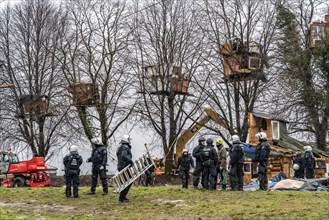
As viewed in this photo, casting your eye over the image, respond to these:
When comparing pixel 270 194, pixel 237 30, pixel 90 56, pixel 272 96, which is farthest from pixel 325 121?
pixel 270 194

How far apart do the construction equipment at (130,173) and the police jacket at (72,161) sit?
2.02m

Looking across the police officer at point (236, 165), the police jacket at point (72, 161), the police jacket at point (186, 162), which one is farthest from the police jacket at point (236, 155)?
the police jacket at point (72, 161)

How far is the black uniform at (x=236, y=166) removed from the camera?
67.3ft

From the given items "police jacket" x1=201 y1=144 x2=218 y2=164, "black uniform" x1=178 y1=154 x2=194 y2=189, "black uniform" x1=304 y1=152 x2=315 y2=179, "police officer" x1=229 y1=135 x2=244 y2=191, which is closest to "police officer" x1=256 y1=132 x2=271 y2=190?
"police officer" x1=229 y1=135 x2=244 y2=191

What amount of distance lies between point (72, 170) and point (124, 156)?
2.99 meters

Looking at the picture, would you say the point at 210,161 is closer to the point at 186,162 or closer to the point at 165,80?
the point at 186,162

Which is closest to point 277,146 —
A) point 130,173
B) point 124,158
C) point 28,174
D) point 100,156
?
point 28,174

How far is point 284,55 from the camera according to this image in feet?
128

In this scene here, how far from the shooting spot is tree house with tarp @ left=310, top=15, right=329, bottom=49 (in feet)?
127

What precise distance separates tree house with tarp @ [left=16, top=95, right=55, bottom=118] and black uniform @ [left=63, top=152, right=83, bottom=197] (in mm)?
22745

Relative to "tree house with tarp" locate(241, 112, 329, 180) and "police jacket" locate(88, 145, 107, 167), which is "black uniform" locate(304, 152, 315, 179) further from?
"police jacket" locate(88, 145, 107, 167)

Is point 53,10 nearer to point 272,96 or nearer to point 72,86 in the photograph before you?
point 72,86

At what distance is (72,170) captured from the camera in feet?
64.7

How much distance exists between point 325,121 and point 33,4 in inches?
939
